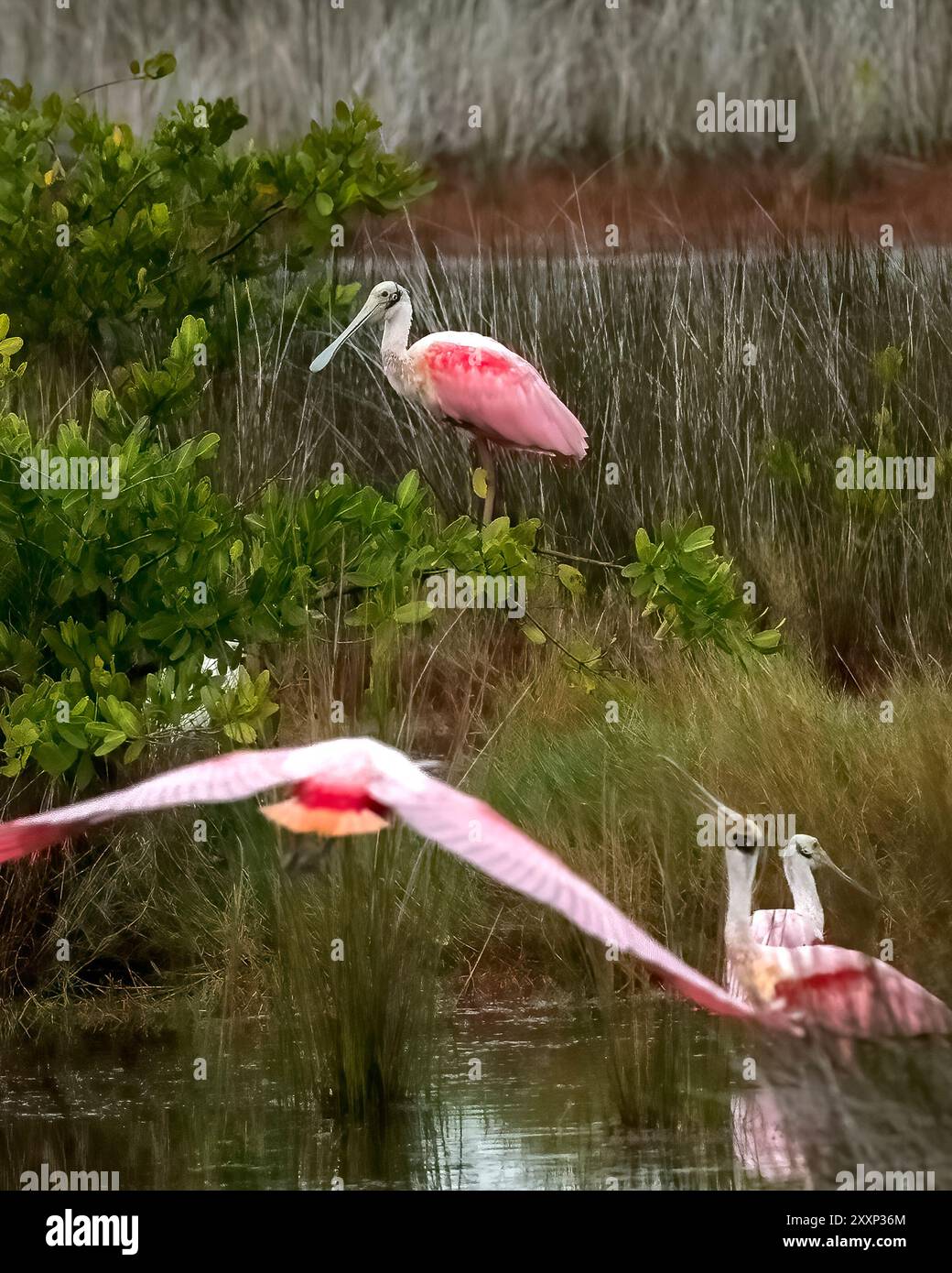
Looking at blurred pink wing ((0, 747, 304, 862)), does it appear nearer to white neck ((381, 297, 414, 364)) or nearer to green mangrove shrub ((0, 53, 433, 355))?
green mangrove shrub ((0, 53, 433, 355))

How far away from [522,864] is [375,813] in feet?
1.34

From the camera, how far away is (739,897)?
417cm

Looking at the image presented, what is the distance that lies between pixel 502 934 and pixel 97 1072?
1018 millimetres

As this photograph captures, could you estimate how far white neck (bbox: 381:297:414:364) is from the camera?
22.8 ft

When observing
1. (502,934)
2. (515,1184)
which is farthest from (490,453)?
(515,1184)

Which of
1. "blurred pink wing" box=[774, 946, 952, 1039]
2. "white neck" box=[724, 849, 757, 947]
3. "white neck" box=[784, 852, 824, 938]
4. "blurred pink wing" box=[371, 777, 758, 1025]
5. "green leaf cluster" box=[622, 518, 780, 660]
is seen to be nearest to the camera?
"blurred pink wing" box=[371, 777, 758, 1025]

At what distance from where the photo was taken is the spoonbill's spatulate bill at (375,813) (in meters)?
2.91

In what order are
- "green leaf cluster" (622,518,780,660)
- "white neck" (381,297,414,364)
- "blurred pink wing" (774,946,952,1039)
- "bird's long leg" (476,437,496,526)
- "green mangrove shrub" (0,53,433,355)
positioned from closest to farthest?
1. "blurred pink wing" (774,946,952,1039)
2. "green leaf cluster" (622,518,780,660)
3. "green mangrove shrub" (0,53,433,355)
4. "bird's long leg" (476,437,496,526)
5. "white neck" (381,297,414,364)

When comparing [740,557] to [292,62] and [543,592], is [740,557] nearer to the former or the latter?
[543,592]

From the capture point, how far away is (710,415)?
724 centimetres

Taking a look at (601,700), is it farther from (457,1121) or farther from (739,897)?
(457,1121)

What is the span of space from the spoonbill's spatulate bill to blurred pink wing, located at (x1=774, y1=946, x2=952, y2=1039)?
2.35ft

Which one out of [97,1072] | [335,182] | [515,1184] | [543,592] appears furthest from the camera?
[543,592]

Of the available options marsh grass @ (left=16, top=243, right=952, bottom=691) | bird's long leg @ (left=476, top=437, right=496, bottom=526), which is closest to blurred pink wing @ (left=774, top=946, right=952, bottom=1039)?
marsh grass @ (left=16, top=243, right=952, bottom=691)
